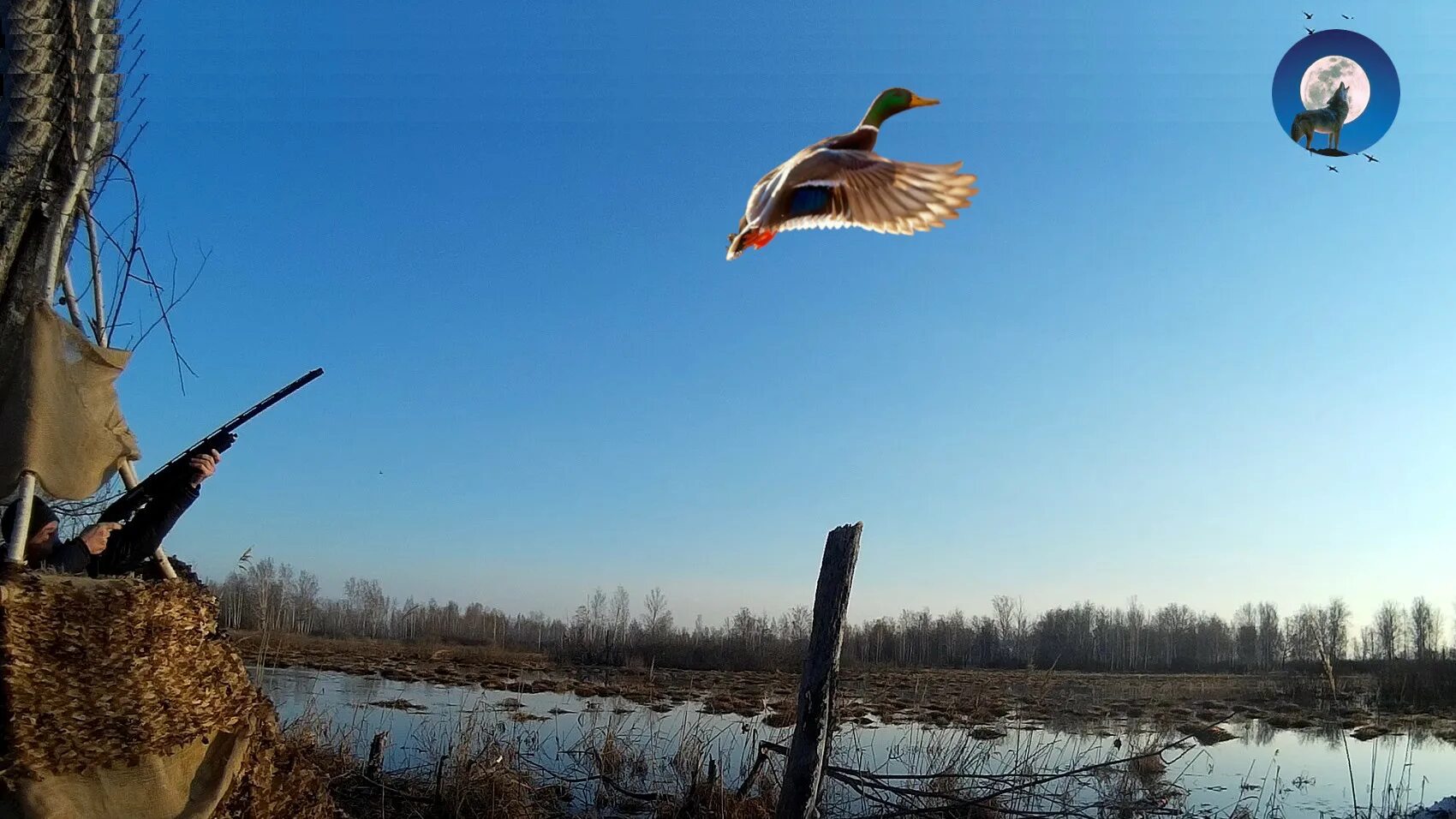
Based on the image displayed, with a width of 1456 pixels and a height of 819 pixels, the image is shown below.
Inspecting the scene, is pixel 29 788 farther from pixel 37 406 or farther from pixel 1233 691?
pixel 1233 691

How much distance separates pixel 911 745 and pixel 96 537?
7861 millimetres

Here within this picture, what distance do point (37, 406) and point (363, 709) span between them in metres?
13.2

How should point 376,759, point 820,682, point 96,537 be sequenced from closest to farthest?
point 96,537, point 820,682, point 376,759

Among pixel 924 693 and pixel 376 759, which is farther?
pixel 924 693

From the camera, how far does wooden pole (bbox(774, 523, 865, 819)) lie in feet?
15.2

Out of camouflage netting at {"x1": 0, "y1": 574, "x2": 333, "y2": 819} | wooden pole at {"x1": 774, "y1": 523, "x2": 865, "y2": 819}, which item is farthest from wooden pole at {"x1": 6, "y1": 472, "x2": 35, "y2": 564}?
wooden pole at {"x1": 774, "y1": 523, "x2": 865, "y2": 819}

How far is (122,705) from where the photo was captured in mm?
3258

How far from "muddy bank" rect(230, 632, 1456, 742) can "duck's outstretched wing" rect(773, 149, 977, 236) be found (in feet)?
38.1

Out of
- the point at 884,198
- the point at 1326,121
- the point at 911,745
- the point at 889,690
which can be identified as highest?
the point at 1326,121

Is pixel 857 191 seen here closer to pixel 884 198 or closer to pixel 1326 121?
pixel 884 198

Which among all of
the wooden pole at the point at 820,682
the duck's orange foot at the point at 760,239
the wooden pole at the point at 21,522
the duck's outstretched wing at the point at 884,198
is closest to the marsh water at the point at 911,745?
the wooden pole at the point at 820,682

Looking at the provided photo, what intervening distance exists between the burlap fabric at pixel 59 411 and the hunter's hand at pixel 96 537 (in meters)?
0.19

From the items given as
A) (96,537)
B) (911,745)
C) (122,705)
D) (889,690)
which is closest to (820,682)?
(122,705)

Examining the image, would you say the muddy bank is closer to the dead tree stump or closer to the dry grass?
the dry grass
